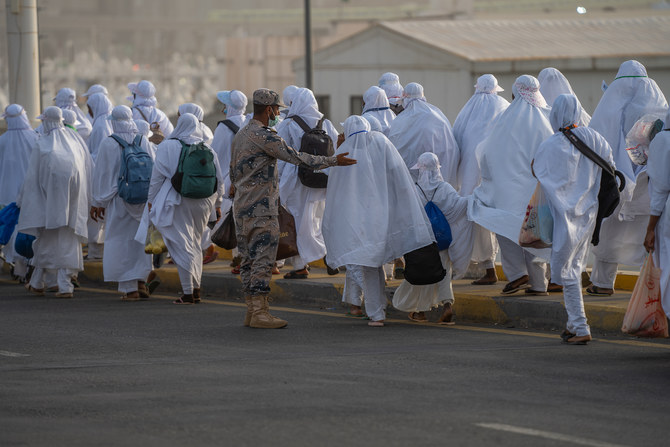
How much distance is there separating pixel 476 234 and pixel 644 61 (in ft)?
62.9

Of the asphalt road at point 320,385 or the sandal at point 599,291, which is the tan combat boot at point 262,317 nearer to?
the asphalt road at point 320,385

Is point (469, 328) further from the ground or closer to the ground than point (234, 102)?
closer to the ground

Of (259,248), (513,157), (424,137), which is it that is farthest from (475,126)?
(259,248)

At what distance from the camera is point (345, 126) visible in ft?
33.0

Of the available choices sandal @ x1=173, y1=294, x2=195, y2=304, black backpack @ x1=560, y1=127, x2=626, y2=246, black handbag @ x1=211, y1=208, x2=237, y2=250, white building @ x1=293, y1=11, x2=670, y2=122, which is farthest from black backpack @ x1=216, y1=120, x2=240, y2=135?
white building @ x1=293, y1=11, x2=670, y2=122

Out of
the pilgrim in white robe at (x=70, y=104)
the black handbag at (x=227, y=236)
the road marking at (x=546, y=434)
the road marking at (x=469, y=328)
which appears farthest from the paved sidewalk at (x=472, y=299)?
the road marking at (x=546, y=434)

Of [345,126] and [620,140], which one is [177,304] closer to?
[345,126]

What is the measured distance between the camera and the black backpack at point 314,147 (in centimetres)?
1160

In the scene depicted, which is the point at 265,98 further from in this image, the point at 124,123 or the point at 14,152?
the point at 14,152

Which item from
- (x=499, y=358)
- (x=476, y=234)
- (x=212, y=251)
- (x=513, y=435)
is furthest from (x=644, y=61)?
(x=513, y=435)

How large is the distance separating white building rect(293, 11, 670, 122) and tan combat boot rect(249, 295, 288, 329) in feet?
67.3

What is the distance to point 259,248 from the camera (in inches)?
386

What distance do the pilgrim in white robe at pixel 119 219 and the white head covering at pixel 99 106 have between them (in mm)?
2654

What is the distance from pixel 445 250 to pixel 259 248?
134cm
